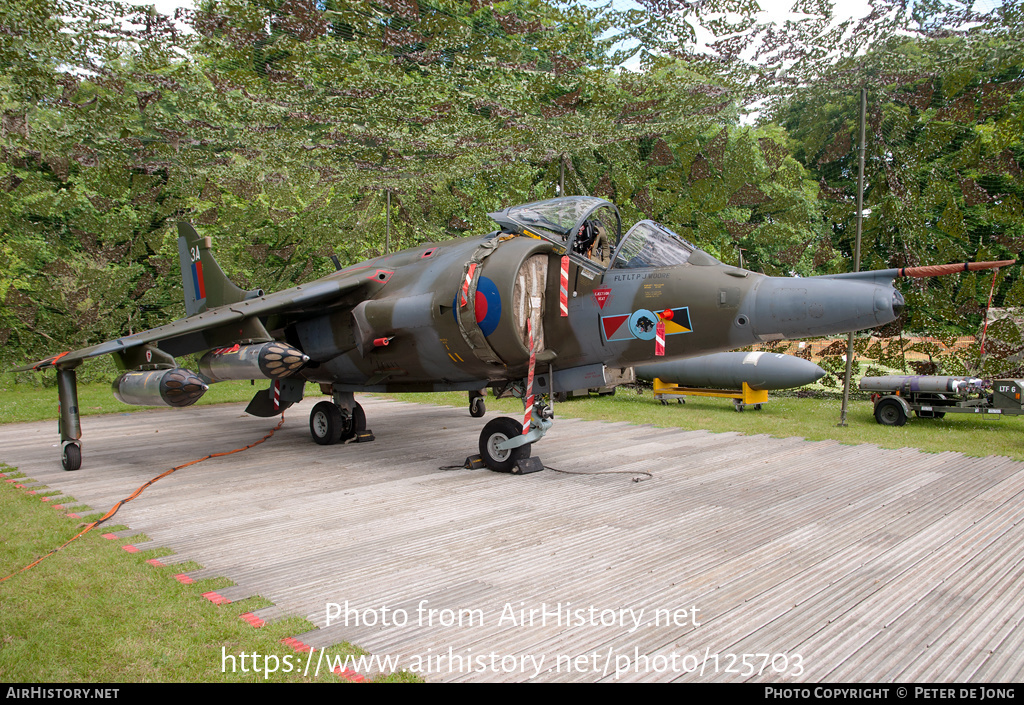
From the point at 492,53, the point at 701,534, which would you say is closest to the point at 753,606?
the point at 701,534

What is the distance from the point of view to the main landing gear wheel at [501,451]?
322 inches

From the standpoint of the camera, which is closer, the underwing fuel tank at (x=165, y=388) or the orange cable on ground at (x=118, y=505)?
the orange cable on ground at (x=118, y=505)

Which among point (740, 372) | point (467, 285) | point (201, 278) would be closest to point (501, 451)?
point (467, 285)

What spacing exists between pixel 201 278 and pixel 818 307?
1111 centimetres

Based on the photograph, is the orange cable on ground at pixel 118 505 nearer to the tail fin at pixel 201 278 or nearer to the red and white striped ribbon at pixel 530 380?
the tail fin at pixel 201 278

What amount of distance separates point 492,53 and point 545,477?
38.8 ft

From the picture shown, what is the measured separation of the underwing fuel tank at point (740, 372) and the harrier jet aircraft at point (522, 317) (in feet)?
18.5

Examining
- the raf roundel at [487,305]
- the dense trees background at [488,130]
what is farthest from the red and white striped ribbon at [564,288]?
the dense trees background at [488,130]

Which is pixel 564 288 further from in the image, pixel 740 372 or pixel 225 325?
pixel 740 372

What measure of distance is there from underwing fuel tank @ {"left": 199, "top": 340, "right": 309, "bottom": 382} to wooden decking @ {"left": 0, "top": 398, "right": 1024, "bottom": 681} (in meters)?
1.42

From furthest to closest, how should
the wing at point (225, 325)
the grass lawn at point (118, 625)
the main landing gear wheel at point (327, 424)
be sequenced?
1. the main landing gear wheel at point (327, 424)
2. the wing at point (225, 325)
3. the grass lawn at point (118, 625)

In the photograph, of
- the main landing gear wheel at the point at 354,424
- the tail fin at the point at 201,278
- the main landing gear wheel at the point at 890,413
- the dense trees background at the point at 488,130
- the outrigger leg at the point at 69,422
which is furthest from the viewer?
the dense trees background at the point at 488,130

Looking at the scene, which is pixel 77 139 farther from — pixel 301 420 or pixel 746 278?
pixel 746 278
